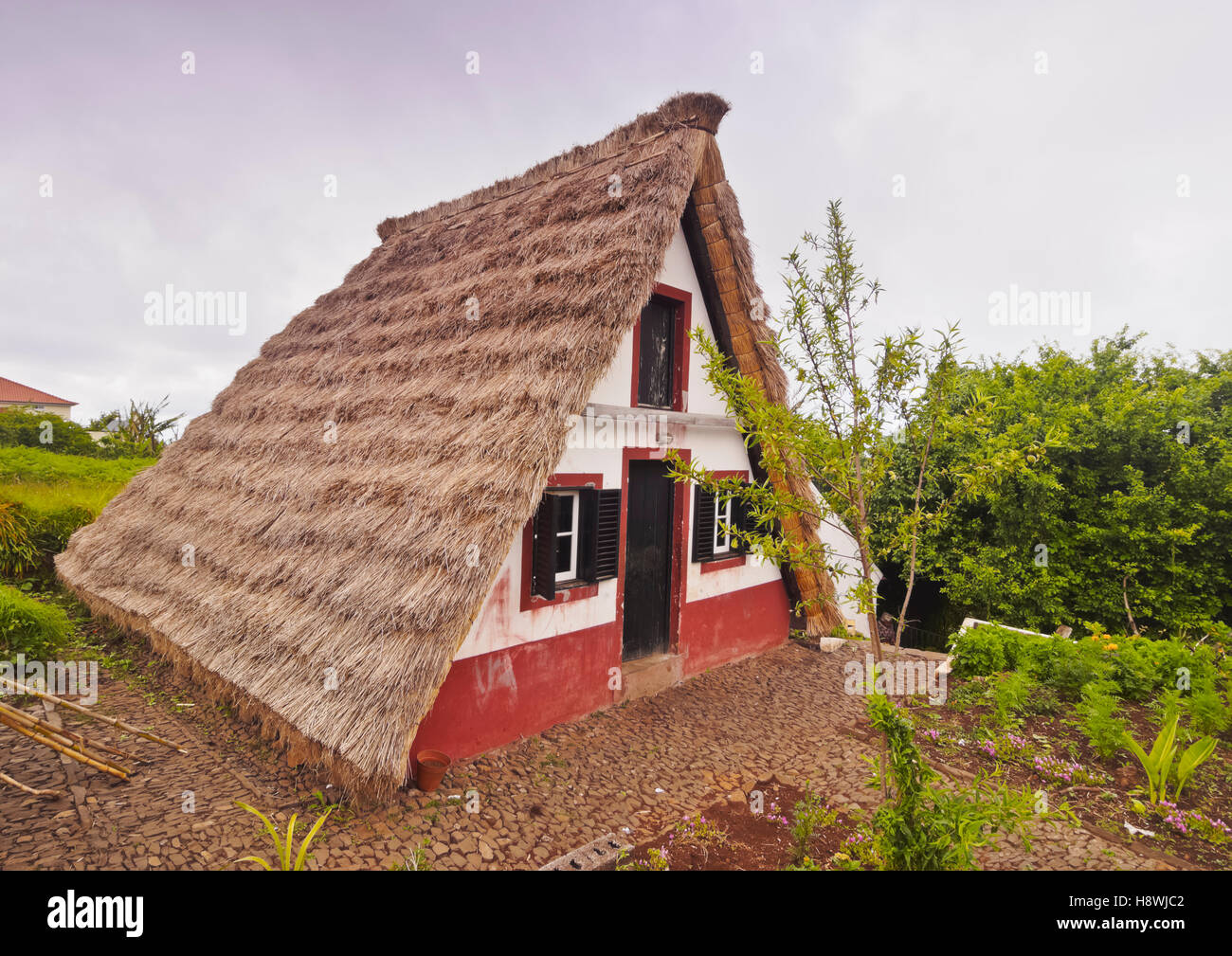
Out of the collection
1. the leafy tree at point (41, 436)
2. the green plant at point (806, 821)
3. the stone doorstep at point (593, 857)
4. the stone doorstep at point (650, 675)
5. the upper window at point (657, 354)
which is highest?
the upper window at point (657, 354)

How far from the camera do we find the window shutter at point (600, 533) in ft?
21.6

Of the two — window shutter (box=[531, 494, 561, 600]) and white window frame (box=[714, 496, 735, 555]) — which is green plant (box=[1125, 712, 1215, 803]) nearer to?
white window frame (box=[714, 496, 735, 555])

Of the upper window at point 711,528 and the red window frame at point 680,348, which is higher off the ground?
the red window frame at point 680,348

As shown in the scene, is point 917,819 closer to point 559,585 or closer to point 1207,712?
point 559,585

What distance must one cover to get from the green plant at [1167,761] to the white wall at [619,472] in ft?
14.6

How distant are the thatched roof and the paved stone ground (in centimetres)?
45

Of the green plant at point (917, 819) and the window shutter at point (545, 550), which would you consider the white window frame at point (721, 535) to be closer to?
the window shutter at point (545, 550)

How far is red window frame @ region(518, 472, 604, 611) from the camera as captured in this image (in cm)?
603

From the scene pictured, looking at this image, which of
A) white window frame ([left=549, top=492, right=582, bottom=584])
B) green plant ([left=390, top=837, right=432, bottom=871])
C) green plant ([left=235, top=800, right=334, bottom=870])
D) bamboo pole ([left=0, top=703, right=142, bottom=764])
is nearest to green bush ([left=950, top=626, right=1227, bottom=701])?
white window frame ([left=549, top=492, right=582, bottom=584])

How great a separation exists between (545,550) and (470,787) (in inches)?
81.3

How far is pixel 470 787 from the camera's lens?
5.14 metres

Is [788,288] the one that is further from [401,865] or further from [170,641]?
[170,641]

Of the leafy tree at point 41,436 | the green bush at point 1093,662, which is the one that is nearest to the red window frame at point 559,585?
the green bush at point 1093,662

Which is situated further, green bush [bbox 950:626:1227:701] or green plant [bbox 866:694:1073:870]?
green bush [bbox 950:626:1227:701]
